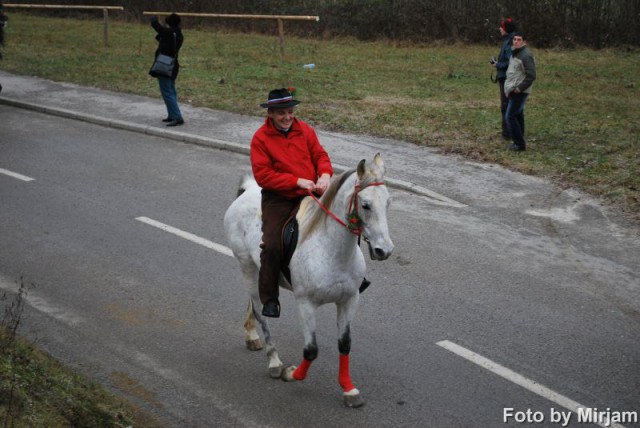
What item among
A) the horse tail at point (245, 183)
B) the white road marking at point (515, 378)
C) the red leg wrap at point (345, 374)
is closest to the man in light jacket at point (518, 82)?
the white road marking at point (515, 378)

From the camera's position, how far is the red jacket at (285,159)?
22.6ft

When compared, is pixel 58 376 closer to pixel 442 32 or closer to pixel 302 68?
pixel 302 68

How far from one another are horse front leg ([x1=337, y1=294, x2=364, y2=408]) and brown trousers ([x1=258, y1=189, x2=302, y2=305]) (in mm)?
613

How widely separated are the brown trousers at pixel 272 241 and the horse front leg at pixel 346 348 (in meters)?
0.61

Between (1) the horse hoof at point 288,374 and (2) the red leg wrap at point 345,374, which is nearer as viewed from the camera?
(2) the red leg wrap at point 345,374

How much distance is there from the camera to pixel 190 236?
10797mm

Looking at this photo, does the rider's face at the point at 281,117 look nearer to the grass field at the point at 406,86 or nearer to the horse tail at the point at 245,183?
the horse tail at the point at 245,183

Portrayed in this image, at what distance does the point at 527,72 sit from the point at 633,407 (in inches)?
349

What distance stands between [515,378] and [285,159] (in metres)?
2.83

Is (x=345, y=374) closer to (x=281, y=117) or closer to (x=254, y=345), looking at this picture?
(x=254, y=345)

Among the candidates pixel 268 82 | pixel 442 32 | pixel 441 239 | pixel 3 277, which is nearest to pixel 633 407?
pixel 441 239

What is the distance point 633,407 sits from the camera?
6730mm

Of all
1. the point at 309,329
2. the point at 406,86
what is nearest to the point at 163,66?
the point at 406,86

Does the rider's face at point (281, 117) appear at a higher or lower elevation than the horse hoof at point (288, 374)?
higher
